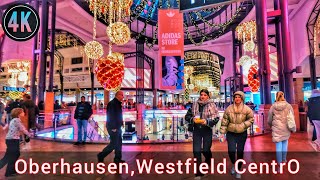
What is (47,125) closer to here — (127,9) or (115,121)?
(127,9)

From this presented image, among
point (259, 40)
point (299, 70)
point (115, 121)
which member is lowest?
point (115, 121)

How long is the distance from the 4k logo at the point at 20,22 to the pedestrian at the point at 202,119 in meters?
3.25

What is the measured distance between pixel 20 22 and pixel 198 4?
10.6 ft

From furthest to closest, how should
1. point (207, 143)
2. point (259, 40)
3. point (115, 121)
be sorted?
point (259, 40) < point (115, 121) < point (207, 143)

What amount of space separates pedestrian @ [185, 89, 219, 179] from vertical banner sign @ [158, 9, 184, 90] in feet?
15.6

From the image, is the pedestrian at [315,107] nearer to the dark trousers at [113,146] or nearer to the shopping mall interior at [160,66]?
the shopping mall interior at [160,66]

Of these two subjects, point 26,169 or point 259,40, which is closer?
point 26,169

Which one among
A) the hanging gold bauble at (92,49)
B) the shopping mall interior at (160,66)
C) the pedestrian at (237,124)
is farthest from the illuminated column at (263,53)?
the hanging gold bauble at (92,49)

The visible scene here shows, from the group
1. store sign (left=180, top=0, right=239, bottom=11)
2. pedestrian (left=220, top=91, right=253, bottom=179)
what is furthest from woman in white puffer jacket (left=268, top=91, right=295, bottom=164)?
store sign (left=180, top=0, right=239, bottom=11)

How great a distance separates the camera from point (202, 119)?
13.5 feet

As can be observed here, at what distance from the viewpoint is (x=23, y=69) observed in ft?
67.8

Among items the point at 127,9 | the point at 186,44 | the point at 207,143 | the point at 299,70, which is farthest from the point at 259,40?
the point at 186,44

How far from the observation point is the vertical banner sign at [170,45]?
906 centimetres

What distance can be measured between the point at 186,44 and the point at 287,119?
2453 cm
